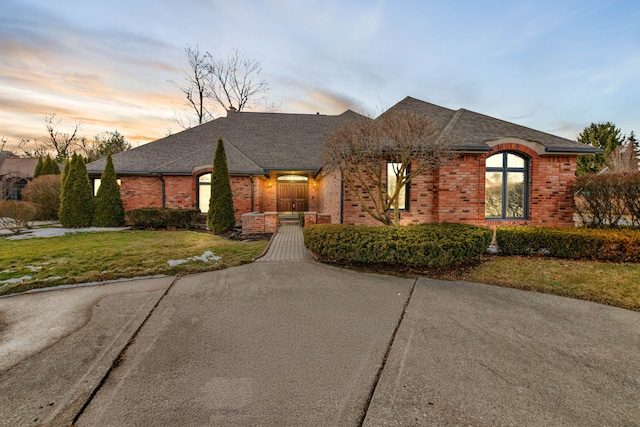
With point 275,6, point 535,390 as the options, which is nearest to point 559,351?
point 535,390

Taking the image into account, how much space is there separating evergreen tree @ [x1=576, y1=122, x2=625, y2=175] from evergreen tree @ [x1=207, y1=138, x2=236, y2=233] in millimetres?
33430

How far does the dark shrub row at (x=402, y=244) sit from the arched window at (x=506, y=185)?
133 inches

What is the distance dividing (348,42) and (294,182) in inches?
343

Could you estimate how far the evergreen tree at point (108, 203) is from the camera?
45.4ft

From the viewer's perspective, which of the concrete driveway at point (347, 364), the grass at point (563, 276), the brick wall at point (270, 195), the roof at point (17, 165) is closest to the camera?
the concrete driveway at point (347, 364)

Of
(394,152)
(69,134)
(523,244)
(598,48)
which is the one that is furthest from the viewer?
(69,134)

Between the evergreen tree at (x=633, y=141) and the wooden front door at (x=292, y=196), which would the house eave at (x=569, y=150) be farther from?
the evergreen tree at (x=633, y=141)

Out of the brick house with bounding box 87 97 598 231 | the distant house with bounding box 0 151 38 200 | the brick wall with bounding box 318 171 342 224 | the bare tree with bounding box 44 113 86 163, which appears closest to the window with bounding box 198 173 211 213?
the brick house with bounding box 87 97 598 231

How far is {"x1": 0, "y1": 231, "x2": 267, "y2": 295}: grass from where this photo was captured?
19.0 feet

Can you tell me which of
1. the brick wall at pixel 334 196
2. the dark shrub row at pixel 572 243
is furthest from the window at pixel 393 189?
the dark shrub row at pixel 572 243

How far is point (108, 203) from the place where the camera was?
13.9 metres

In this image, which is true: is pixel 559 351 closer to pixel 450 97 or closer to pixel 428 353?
pixel 428 353

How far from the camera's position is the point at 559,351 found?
10.6ft

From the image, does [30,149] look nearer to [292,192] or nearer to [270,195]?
[270,195]
